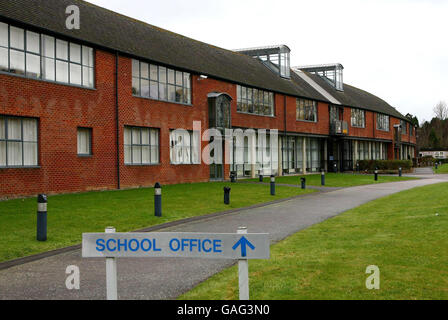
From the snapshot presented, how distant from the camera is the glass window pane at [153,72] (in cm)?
2364

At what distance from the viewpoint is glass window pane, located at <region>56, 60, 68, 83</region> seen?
1849 cm

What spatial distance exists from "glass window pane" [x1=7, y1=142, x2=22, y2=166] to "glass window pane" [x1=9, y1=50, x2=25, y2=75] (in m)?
2.69

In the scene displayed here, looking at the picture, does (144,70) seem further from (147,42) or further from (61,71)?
(61,71)

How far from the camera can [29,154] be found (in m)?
17.2

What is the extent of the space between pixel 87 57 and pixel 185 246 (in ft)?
57.4

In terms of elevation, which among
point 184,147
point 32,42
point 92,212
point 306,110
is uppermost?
point 32,42

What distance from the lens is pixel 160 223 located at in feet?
39.0

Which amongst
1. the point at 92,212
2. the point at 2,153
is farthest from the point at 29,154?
the point at 92,212

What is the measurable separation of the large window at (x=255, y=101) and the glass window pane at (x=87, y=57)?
508 inches

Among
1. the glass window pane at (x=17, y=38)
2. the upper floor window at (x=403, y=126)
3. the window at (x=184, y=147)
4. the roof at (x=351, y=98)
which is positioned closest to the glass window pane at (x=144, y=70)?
the window at (x=184, y=147)

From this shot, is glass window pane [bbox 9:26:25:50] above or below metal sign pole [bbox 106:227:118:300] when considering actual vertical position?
above

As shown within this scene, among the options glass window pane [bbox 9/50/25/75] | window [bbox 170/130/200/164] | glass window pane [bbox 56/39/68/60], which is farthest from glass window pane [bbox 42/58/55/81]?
window [bbox 170/130/200/164]

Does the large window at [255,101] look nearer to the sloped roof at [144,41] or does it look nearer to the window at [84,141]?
the sloped roof at [144,41]

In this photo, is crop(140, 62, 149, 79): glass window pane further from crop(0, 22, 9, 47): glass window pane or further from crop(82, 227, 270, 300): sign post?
crop(82, 227, 270, 300): sign post
